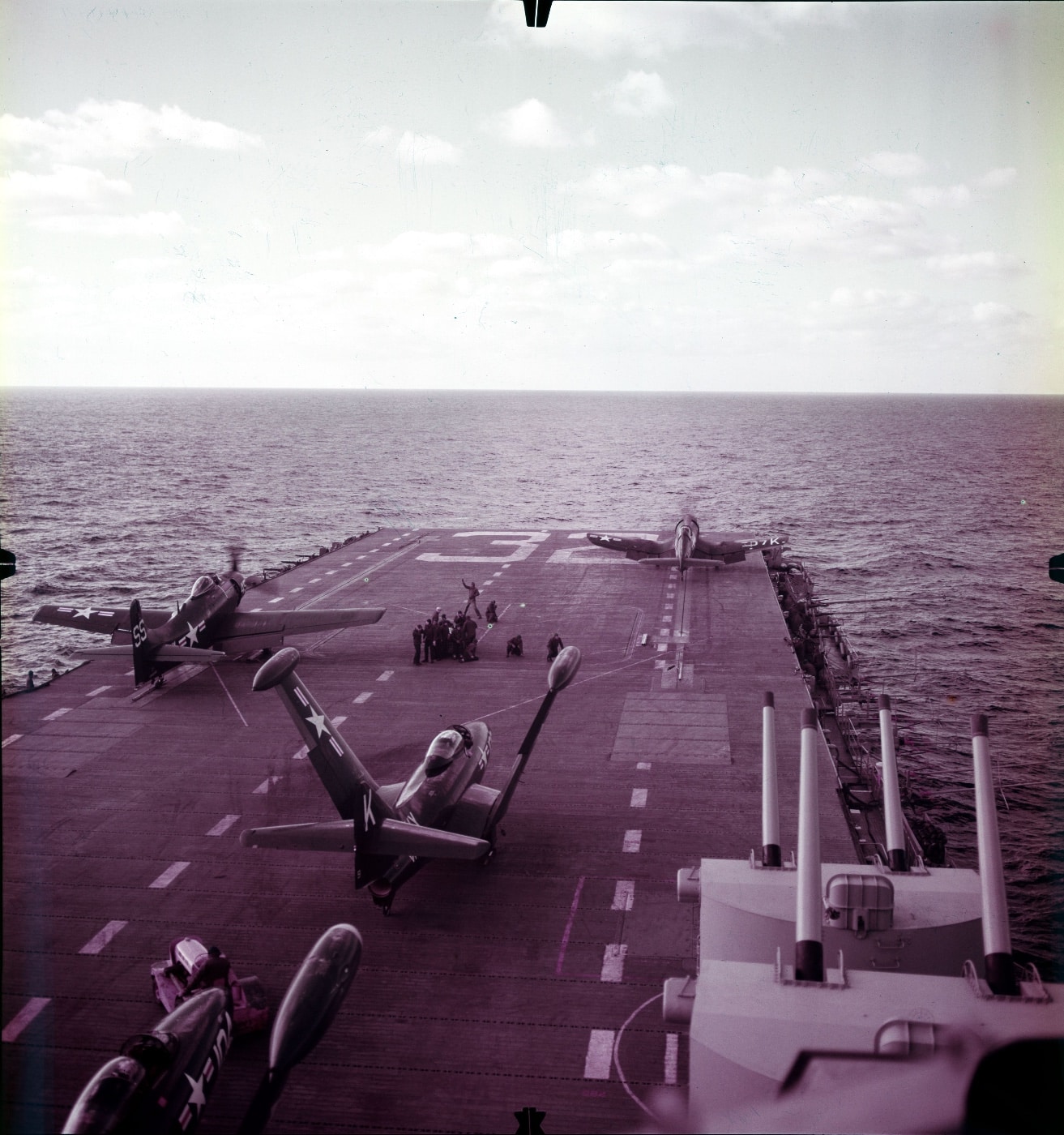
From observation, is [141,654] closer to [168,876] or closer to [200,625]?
[200,625]

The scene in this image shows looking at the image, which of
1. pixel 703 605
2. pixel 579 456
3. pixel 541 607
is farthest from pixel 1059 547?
pixel 579 456

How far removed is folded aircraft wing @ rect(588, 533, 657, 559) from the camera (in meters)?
60.0

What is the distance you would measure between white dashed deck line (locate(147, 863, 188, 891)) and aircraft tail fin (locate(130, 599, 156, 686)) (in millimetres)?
14317

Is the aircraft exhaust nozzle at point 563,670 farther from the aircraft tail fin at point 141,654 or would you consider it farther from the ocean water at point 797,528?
the aircraft tail fin at point 141,654

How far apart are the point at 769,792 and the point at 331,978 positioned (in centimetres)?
841

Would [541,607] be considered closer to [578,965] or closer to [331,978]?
[578,965]

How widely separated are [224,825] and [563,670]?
38.8ft

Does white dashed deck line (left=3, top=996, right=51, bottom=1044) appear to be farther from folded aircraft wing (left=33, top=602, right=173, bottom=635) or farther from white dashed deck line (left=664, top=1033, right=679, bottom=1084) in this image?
folded aircraft wing (left=33, top=602, right=173, bottom=635)

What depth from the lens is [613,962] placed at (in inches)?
763

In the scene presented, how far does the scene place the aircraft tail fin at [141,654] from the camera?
3594cm

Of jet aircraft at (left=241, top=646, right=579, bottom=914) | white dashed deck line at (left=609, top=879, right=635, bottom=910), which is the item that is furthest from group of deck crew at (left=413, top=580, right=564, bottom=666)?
white dashed deck line at (left=609, top=879, right=635, bottom=910)

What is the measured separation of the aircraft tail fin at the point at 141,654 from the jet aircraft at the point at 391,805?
1660 cm

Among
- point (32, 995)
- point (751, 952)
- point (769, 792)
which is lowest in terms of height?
point (32, 995)

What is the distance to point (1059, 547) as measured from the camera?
90.1 m
